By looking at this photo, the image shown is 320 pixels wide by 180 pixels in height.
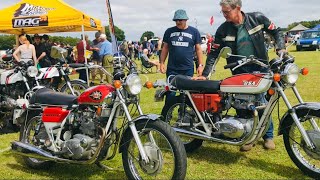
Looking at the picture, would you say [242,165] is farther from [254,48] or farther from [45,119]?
[45,119]

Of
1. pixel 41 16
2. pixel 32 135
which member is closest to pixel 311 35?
pixel 41 16

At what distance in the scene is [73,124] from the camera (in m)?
3.89

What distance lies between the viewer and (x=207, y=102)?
4336 mm

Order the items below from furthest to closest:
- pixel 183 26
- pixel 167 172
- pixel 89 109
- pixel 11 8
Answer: pixel 11 8 → pixel 183 26 → pixel 89 109 → pixel 167 172

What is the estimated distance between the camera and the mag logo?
37.1 ft

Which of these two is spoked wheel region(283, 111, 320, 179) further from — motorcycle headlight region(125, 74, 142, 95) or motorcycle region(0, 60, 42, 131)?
motorcycle region(0, 60, 42, 131)

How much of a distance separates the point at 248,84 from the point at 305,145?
83 centimetres

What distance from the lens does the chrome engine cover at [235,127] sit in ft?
13.1

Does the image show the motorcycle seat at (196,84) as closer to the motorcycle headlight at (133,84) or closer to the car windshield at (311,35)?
the motorcycle headlight at (133,84)

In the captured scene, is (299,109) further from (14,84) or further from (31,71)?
(14,84)

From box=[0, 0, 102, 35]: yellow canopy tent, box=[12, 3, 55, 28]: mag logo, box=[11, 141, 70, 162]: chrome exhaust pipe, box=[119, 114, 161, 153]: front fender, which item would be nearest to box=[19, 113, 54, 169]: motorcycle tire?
box=[11, 141, 70, 162]: chrome exhaust pipe

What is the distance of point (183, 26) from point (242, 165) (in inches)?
90.7

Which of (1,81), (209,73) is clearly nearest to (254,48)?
(209,73)

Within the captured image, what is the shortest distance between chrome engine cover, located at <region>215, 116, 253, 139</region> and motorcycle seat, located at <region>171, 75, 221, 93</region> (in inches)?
15.6
